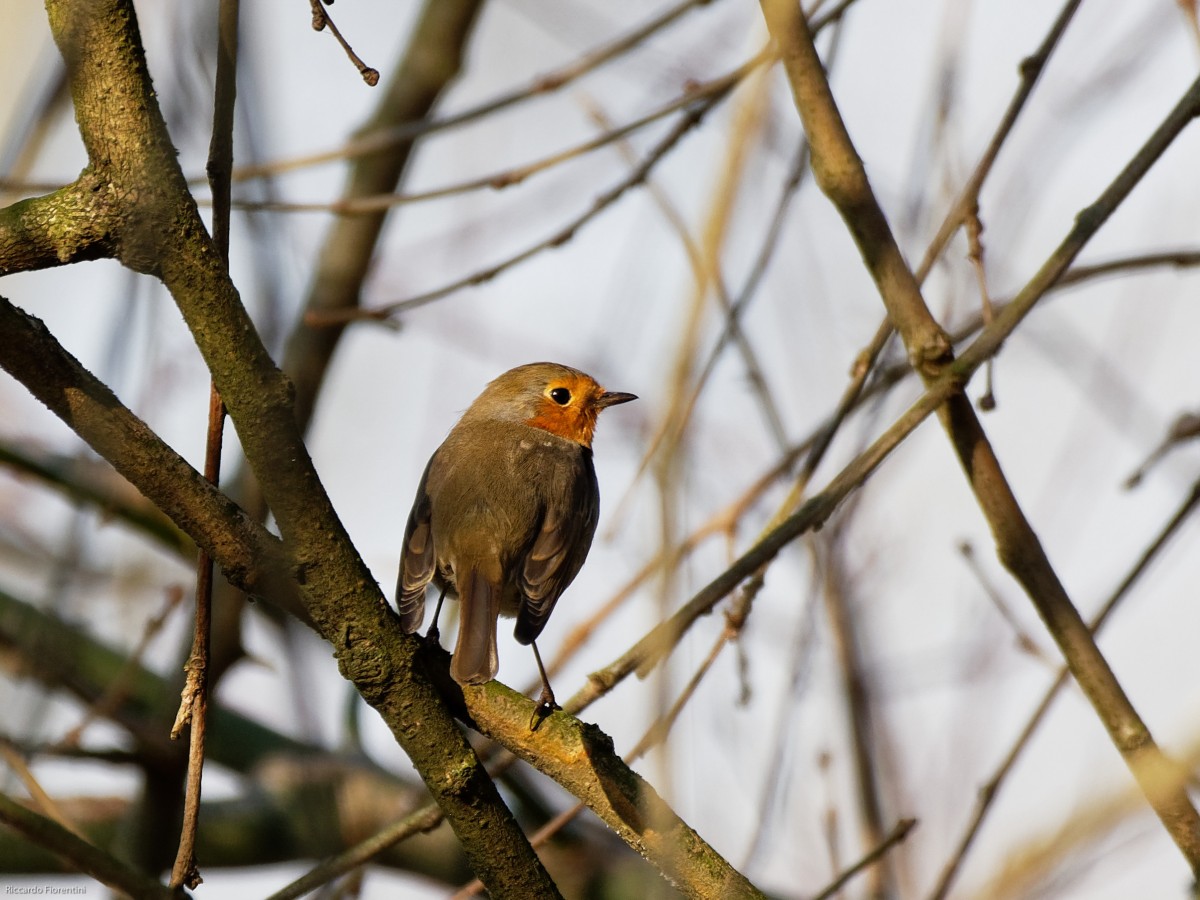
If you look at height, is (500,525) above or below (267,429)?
above

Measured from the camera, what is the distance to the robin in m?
3.61

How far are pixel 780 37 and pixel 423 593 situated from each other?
74.6 inches

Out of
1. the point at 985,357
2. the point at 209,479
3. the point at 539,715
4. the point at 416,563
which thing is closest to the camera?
the point at 209,479

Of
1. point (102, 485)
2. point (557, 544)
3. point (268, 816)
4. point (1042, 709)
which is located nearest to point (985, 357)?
point (1042, 709)

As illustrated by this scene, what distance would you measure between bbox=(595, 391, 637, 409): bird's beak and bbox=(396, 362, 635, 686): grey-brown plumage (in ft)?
1.40


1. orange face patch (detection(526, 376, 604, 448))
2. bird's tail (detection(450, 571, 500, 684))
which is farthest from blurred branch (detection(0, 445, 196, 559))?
orange face patch (detection(526, 376, 604, 448))

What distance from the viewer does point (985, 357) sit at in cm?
263

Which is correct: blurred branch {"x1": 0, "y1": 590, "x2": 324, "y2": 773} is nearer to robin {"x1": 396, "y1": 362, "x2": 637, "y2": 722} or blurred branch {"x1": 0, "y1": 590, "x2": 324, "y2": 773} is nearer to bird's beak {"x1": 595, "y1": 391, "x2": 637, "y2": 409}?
robin {"x1": 396, "y1": 362, "x2": 637, "y2": 722}

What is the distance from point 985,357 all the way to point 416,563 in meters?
1.71

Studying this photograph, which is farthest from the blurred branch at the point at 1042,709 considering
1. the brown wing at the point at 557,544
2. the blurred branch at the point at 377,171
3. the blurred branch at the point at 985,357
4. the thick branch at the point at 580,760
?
the blurred branch at the point at 377,171

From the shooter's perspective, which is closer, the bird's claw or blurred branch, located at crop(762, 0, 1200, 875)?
the bird's claw

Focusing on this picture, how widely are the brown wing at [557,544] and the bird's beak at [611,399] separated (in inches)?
22.8

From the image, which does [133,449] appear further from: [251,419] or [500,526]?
[500,526]

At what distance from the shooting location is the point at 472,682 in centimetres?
250
